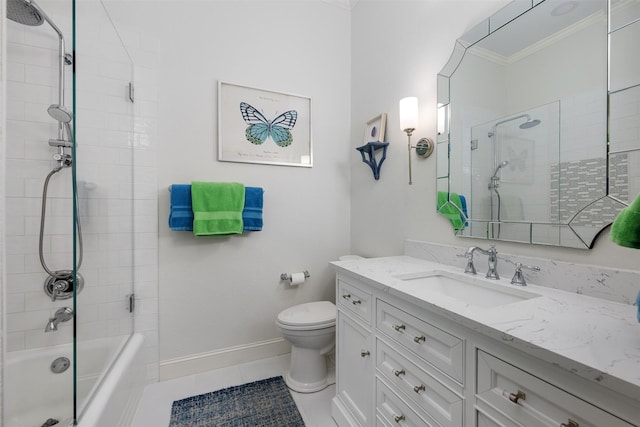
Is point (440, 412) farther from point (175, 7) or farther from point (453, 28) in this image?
point (175, 7)

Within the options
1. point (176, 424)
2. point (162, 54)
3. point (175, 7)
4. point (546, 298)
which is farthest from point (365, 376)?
point (175, 7)

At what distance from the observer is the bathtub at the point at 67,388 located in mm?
988

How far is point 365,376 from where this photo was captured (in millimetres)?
1191

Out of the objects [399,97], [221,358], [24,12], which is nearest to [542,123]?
[399,97]

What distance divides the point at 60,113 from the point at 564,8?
6.82 ft

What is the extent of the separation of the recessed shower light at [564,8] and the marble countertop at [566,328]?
0.99 meters

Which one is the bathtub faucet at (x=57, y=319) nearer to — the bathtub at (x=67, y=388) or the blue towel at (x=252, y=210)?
the bathtub at (x=67, y=388)

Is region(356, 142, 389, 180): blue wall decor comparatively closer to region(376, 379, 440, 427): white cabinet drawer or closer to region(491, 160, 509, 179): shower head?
region(491, 160, 509, 179): shower head

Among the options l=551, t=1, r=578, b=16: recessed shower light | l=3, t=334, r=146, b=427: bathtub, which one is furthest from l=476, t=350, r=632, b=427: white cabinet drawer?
l=3, t=334, r=146, b=427: bathtub

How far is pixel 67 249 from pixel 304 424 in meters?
1.41

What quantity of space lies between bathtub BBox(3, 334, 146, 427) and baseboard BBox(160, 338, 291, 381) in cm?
35

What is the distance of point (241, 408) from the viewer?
151 centimetres

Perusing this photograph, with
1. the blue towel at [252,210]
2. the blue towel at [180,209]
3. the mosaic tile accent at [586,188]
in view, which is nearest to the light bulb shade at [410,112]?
the mosaic tile accent at [586,188]

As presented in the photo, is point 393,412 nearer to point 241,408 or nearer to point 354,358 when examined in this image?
point 354,358
